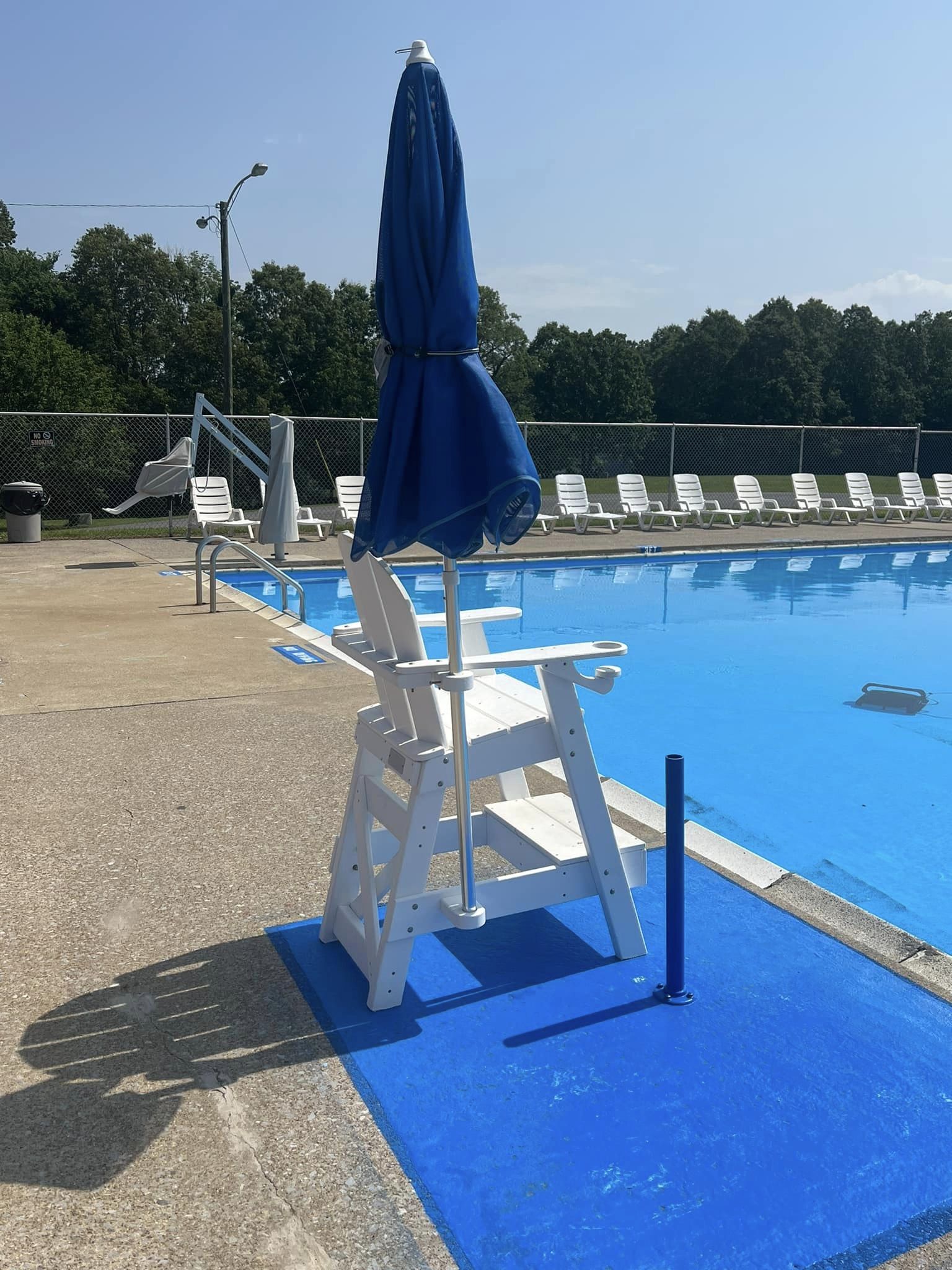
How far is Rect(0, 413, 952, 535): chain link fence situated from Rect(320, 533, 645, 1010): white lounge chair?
13.2 m

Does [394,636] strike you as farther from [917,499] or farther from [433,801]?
[917,499]

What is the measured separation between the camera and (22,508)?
15547 millimetres

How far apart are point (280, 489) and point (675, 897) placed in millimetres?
11069

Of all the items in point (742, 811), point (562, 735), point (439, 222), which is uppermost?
point (439, 222)

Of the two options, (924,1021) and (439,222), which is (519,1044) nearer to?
(924,1021)

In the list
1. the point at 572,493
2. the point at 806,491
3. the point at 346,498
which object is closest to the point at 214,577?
the point at 346,498

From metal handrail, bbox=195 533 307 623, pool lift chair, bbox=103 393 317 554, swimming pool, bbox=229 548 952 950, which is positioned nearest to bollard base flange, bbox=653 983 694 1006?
swimming pool, bbox=229 548 952 950

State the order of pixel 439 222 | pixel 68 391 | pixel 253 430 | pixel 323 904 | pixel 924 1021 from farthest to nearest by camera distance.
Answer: pixel 68 391 < pixel 253 430 < pixel 323 904 < pixel 924 1021 < pixel 439 222

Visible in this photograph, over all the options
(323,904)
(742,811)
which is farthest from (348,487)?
(323,904)

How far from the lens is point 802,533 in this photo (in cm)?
2000

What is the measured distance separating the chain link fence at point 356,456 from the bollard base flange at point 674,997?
13.8m

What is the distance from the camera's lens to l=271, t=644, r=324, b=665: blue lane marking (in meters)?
7.81

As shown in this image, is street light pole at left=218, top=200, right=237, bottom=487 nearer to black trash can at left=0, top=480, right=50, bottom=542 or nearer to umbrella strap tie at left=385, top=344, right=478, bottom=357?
black trash can at left=0, top=480, right=50, bottom=542

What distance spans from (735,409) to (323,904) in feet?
180
